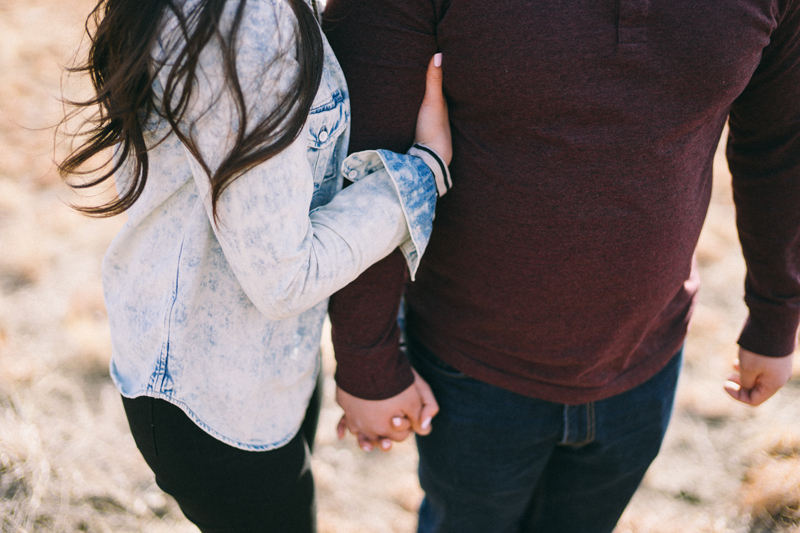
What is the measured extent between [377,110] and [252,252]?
368 mm

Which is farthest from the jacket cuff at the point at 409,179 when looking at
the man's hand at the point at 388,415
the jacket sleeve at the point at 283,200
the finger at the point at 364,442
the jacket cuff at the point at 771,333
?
the jacket cuff at the point at 771,333

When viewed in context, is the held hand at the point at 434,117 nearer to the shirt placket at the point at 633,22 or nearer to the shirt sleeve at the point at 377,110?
the shirt sleeve at the point at 377,110

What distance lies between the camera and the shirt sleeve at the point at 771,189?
1174 millimetres

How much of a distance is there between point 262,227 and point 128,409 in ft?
1.74

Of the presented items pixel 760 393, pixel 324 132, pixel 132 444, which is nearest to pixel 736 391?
pixel 760 393

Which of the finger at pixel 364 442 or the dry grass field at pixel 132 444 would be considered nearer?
the finger at pixel 364 442

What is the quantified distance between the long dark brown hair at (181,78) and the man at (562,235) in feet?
0.68

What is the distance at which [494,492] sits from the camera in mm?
1328

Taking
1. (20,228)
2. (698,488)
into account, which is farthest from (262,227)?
(20,228)

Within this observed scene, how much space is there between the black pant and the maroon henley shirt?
9.1 inches

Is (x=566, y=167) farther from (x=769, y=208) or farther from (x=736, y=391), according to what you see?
(x=736, y=391)

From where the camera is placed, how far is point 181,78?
749 mm

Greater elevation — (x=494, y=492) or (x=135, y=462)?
(x=494, y=492)

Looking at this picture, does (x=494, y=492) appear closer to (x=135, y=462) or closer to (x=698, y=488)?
(x=698, y=488)
